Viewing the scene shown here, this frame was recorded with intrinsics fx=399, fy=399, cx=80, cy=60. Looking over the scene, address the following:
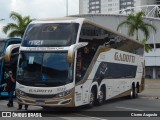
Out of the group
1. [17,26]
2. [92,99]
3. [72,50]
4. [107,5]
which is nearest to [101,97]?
[92,99]

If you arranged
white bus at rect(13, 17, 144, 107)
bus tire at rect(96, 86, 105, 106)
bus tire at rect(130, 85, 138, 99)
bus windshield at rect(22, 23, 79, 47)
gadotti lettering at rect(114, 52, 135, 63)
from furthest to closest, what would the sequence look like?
1. bus tire at rect(130, 85, 138, 99)
2. gadotti lettering at rect(114, 52, 135, 63)
3. bus tire at rect(96, 86, 105, 106)
4. bus windshield at rect(22, 23, 79, 47)
5. white bus at rect(13, 17, 144, 107)

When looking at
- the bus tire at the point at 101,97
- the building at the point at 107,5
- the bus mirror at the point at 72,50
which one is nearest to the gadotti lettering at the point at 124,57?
the bus tire at the point at 101,97

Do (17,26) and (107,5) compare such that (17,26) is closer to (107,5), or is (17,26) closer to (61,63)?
(61,63)

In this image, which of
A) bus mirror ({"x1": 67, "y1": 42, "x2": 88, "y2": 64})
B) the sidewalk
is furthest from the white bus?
the sidewalk

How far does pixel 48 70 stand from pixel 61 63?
1.82 ft

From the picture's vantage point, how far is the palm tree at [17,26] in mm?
48441

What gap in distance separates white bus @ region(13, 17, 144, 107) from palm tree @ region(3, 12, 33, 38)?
31.3m

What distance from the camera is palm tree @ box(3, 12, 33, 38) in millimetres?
48441

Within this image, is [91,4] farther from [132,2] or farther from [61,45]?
[61,45]

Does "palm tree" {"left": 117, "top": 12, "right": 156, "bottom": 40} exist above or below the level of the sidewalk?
above

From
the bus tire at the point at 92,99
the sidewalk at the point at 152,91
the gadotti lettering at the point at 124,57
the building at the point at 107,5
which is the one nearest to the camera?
the bus tire at the point at 92,99

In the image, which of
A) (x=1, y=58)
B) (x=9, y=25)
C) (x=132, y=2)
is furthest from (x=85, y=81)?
(x=132, y=2)

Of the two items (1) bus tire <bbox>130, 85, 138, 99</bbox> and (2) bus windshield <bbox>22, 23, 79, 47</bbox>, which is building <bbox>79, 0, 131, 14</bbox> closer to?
(1) bus tire <bbox>130, 85, 138, 99</bbox>

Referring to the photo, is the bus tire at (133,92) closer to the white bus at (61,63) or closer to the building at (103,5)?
the white bus at (61,63)
